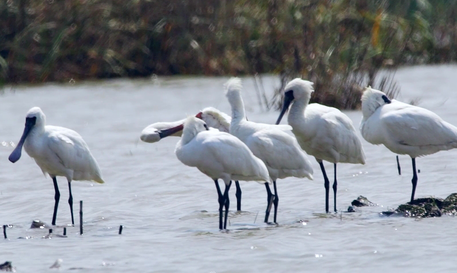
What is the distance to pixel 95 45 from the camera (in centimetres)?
2138

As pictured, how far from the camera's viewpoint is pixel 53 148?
29.6 feet

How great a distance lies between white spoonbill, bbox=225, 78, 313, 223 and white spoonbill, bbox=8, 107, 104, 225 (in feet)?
5.15

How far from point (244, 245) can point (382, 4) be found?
13780mm

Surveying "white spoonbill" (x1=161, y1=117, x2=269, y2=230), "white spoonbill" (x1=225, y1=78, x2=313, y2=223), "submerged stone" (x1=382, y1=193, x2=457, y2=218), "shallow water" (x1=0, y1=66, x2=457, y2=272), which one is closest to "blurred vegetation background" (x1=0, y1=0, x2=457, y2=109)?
"shallow water" (x1=0, y1=66, x2=457, y2=272)

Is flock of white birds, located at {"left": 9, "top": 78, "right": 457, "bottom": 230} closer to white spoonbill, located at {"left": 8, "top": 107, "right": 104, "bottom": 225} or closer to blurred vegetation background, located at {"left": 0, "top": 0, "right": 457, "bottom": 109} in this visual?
white spoonbill, located at {"left": 8, "top": 107, "right": 104, "bottom": 225}

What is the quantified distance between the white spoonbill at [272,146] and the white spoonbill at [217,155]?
350 mm

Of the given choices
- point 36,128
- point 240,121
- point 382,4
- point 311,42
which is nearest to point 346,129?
point 240,121

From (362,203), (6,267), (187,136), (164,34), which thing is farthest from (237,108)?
(164,34)

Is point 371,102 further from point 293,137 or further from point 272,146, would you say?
point 272,146

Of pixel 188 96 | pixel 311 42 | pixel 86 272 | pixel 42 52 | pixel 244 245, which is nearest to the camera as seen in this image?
pixel 86 272

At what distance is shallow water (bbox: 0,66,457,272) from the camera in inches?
271

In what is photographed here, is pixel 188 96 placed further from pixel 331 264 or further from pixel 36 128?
pixel 331 264

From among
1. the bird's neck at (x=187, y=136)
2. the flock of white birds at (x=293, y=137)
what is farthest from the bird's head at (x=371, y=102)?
the bird's neck at (x=187, y=136)

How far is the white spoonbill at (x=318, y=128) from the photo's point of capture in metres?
9.13
